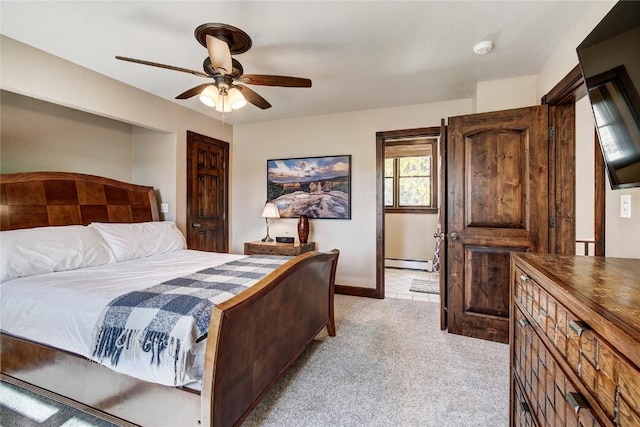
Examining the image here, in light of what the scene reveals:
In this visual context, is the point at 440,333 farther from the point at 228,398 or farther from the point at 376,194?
the point at 228,398

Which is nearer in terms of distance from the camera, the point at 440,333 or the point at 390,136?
the point at 440,333

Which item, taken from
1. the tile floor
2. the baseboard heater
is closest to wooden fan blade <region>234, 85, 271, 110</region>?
the tile floor

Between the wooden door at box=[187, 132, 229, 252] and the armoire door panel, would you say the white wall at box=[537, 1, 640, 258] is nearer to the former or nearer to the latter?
the armoire door panel

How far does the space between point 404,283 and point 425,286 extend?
1.12 feet

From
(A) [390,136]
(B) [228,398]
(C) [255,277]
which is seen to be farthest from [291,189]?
(B) [228,398]

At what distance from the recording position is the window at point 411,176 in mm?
5612

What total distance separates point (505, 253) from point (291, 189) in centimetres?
279

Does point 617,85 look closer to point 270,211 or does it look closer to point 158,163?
point 270,211

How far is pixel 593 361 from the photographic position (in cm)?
68

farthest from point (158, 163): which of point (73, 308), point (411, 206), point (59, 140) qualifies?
point (411, 206)

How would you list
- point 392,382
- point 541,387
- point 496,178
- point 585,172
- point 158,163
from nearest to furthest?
point 541,387 → point 392,382 → point 496,178 → point 585,172 → point 158,163

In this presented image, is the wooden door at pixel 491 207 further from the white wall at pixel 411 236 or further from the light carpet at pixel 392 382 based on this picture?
the white wall at pixel 411 236

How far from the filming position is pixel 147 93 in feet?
10.7

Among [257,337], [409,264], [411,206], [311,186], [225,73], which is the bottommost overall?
[409,264]
